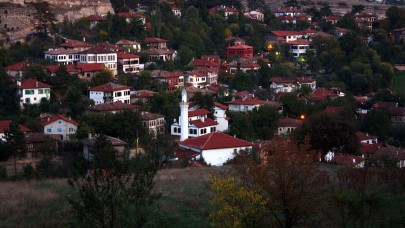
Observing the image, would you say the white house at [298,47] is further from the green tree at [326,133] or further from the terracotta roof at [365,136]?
the green tree at [326,133]

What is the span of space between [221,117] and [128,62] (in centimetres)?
595

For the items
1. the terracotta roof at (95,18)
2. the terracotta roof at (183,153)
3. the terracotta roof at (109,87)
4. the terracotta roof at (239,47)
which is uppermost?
the terracotta roof at (95,18)

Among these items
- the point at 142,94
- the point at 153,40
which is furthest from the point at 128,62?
the point at 142,94

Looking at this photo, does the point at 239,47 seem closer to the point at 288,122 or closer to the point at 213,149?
the point at 288,122

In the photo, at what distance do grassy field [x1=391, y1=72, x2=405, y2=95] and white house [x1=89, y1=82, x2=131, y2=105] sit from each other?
12.9 metres

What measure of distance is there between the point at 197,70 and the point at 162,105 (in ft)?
18.7

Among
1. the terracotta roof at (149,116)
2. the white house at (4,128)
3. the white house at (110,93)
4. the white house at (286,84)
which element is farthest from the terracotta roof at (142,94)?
the white house at (286,84)

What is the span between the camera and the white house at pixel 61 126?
20.7 metres

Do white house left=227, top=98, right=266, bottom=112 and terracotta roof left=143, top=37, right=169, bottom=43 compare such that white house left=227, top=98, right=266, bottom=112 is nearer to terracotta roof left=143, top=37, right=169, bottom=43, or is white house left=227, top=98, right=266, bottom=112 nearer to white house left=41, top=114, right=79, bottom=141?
white house left=41, top=114, right=79, bottom=141

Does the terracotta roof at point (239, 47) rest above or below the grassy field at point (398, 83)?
above

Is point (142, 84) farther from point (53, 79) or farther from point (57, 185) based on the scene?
point (57, 185)

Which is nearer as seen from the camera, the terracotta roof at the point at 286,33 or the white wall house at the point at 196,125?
the white wall house at the point at 196,125

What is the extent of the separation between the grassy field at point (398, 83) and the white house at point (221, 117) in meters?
10.5

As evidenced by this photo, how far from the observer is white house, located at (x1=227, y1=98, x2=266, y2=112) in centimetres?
2470
